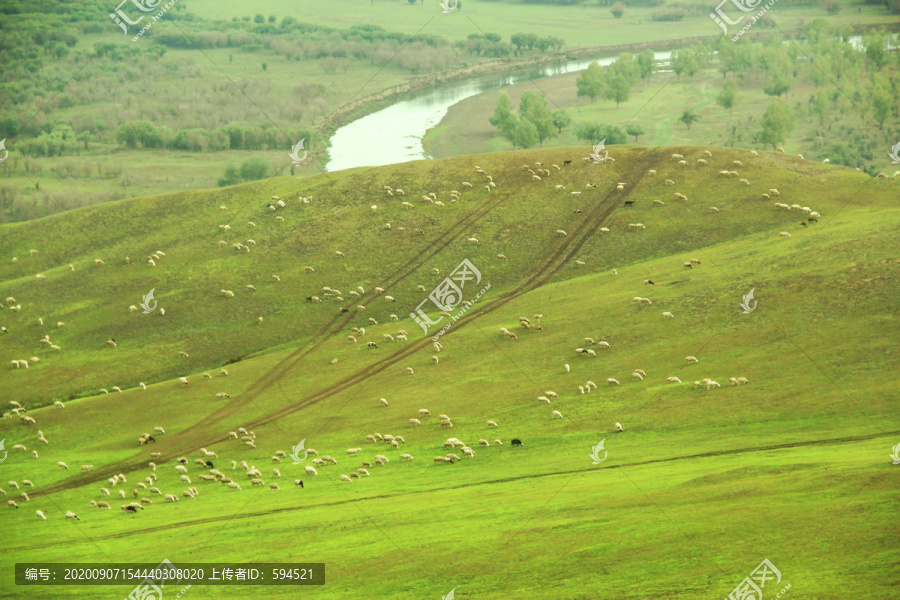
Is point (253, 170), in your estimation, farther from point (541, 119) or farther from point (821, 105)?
point (821, 105)

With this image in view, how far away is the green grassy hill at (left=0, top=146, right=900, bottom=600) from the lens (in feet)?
153

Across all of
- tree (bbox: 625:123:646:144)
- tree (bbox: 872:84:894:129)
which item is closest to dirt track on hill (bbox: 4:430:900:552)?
tree (bbox: 625:123:646:144)

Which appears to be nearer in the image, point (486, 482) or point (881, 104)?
point (486, 482)

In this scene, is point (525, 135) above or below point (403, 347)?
above

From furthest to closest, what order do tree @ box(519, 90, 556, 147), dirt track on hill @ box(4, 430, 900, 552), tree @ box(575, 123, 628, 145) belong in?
tree @ box(519, 90, 556, 147) → tree @ box(575, 123, 628, 145) → dirt track on hill @ box(4, 430, 900, 552)

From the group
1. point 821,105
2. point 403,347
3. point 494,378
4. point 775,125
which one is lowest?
point 494,378

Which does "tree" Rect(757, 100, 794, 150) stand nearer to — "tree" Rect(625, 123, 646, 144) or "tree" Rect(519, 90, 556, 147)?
"tree" Rect(625, 123, 646, 144)

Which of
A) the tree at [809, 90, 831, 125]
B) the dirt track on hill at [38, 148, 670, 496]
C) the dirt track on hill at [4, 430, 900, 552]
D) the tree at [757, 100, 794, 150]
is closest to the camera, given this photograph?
the dirt track on hill at [4, 430, 900, 552]

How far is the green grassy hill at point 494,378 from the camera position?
153 feet

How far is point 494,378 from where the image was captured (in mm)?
79500

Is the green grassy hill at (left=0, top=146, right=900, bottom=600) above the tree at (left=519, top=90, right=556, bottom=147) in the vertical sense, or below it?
below

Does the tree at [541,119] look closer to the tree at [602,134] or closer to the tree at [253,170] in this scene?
the tree at [602,134]

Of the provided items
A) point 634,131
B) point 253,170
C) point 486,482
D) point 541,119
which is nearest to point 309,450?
point 486,482

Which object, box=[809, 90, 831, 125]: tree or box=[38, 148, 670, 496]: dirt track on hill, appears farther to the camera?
box=[809, 90, 831, 125]: tree
